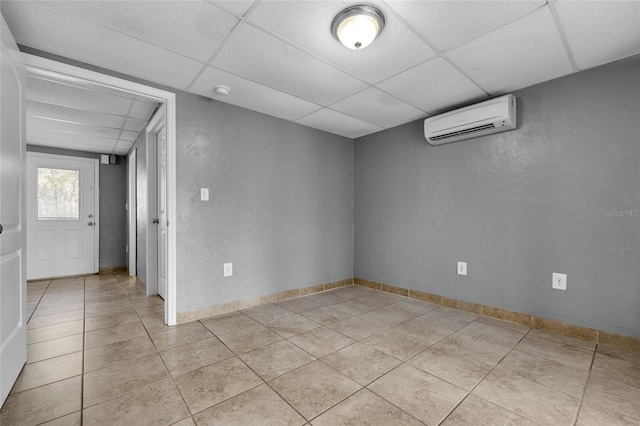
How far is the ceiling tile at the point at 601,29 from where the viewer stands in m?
1.58

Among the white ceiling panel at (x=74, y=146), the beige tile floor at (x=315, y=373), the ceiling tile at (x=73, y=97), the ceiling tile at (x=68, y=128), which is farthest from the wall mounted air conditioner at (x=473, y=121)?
the white ceiling panel at (x=74, y=146)

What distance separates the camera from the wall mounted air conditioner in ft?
8.29

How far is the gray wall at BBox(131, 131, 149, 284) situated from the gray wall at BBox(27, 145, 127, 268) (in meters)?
1.19

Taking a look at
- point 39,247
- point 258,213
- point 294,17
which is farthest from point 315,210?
point 39,247

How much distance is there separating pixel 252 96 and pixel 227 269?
1766mm

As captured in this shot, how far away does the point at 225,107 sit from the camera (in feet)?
9.57

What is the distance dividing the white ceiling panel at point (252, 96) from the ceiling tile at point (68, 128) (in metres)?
2.08

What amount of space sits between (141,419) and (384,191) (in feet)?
10.7

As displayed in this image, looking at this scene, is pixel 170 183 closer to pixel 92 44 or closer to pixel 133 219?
pixel 92 44

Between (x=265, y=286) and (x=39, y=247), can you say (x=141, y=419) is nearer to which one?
(x=265, y=286)

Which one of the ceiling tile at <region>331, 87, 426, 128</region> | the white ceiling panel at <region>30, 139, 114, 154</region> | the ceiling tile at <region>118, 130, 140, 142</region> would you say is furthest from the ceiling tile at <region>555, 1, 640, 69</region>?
the white ceiling panel at <region>30, 139, 114, 154</region>

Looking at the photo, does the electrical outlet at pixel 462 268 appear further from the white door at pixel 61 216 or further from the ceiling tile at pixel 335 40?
the white door at pixel 61 216

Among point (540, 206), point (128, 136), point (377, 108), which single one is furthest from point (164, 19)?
point (540, 206)

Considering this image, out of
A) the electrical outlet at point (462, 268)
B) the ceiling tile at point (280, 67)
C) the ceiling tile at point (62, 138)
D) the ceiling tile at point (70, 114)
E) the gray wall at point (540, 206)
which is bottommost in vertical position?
the electrical outlet at point (462, 268)
